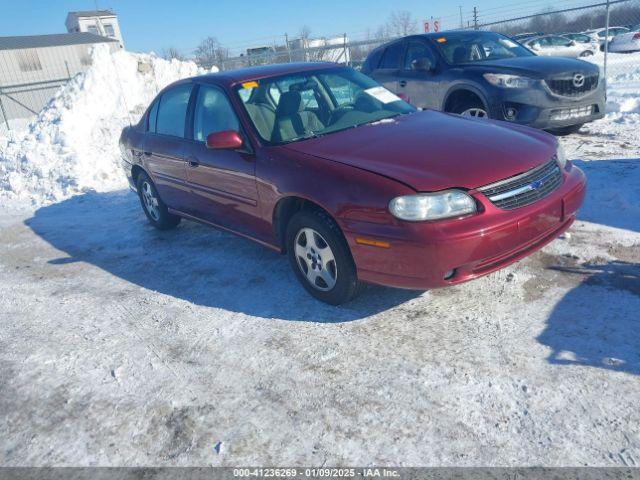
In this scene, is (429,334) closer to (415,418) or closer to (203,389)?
(415,418)

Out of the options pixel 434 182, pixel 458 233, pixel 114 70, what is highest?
pixel 114 70

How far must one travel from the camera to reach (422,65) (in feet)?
24.9

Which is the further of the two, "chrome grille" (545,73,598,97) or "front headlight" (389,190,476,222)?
"chrome grille" (545,73,598,97)

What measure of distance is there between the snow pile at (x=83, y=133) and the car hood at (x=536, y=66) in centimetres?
612

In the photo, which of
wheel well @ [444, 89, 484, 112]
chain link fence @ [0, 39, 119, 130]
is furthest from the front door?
chain link fence @ [0, 39, 119, 130]

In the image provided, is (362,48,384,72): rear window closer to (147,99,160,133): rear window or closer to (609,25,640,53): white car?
(147,99,160,133): rear window

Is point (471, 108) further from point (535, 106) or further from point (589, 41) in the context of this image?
point (589, 41)

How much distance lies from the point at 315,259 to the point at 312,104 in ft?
4.48

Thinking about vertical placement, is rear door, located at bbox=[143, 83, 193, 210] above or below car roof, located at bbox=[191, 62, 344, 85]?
below

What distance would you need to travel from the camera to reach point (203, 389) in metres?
2.96

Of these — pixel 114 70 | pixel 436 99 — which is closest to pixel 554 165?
pixel 436 99

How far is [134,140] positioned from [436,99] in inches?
170

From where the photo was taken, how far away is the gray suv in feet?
22.0

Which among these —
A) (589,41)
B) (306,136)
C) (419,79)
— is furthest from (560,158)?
(589,41)
